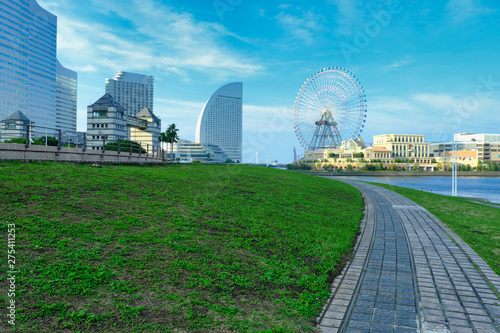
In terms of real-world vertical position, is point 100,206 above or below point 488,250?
above

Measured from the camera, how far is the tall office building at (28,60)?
15588 cm

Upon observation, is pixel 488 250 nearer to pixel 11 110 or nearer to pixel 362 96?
pixel 362 96

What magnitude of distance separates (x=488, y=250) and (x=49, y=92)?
740 ft

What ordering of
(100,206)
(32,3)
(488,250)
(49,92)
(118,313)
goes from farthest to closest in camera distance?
(49,92) < (32,3) < (488,250) < (100,206) < (118,313)

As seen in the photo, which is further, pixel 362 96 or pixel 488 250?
pixel 362 96

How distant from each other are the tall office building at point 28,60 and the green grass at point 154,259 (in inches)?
7496

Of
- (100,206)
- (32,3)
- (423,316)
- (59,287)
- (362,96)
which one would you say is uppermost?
(32,3)

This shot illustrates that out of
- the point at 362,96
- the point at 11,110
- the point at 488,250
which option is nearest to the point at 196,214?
the point at 488,250

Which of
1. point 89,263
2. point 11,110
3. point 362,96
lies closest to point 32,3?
point 11,110

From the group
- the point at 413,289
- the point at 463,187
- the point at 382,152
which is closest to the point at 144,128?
the point at 463,187

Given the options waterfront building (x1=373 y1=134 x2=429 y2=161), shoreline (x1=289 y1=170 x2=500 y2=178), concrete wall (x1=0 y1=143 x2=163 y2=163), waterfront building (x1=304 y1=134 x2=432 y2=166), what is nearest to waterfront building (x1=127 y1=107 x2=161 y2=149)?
shoreline (x1=289 y1=170 x2=500 y2=178)

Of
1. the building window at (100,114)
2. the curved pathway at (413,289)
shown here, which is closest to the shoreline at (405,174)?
the building window at (100,114)

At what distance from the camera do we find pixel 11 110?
159m

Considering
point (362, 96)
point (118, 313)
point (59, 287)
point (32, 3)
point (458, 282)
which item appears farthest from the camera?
point (32, 3)
